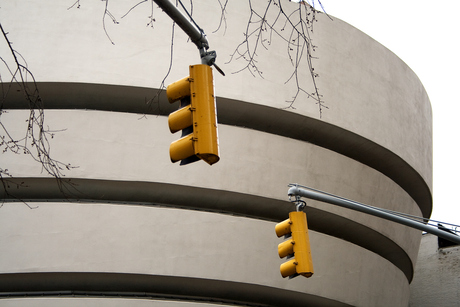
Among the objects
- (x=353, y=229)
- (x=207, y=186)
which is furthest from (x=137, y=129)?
(x=353, y=229)

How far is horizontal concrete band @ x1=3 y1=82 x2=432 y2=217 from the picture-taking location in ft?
40.2

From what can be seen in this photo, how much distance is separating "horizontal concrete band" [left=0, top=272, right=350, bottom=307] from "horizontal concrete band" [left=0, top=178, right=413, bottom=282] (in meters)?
1.64

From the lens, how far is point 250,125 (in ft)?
44.7

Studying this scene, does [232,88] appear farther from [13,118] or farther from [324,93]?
[13,118]

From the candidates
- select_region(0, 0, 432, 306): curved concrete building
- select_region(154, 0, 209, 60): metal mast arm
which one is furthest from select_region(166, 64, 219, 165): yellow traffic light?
select_region(0, 0, 432, 306): curved concrete building

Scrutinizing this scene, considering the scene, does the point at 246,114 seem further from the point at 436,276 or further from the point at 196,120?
the point at 436,276

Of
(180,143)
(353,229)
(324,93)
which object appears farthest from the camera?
(353,229)

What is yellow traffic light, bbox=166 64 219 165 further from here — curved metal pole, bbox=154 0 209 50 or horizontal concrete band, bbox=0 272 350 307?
horizontal concrete band, bbox=0 272 350 307

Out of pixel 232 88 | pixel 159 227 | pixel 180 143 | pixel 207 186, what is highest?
pixel 232 88

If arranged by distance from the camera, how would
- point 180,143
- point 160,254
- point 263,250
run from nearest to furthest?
1. point 180,143
2. point 160,254
3. point 263,250

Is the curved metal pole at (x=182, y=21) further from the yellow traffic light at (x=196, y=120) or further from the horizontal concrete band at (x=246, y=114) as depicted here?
the horizontal concrete band at (x=246, y=114)

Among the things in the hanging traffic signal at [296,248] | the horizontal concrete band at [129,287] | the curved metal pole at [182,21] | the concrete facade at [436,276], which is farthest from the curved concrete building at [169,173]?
the concrete facade at [436,276]

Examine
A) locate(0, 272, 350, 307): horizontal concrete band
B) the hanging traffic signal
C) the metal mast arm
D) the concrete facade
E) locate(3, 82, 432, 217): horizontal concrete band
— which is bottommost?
the hanging traffic signal

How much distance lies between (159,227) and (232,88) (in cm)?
353
